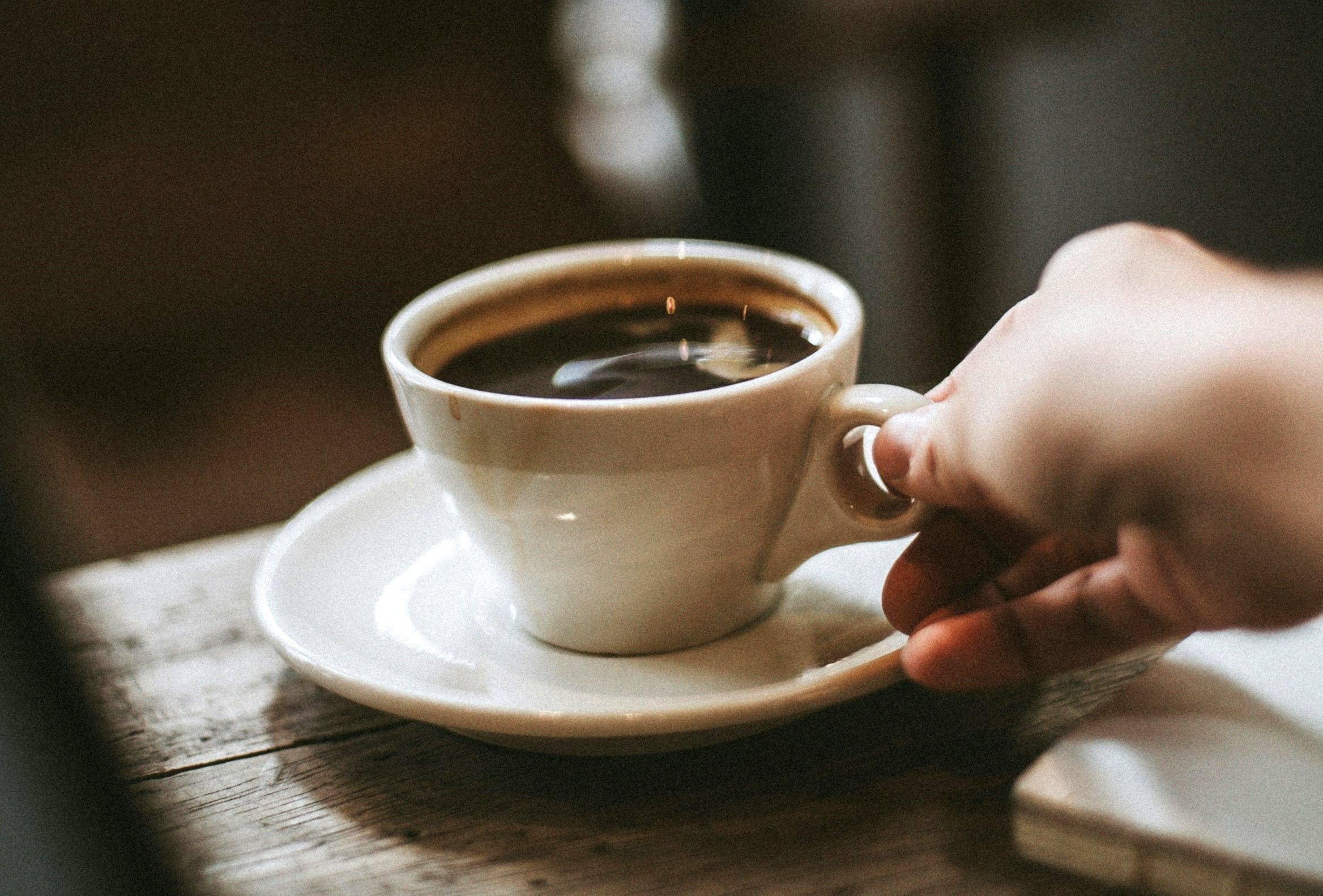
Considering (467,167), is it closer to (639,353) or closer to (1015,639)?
(639,353)

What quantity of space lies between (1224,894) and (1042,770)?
69 millimetres

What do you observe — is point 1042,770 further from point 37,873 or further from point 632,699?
point 37,873

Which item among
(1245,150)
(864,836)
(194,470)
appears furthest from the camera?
(194,470)

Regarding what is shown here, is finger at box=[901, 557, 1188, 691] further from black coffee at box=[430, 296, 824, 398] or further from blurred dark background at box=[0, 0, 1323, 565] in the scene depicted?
blurred dark background at box=[0, 0, 1323, 565]

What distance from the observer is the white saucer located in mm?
Result: 428

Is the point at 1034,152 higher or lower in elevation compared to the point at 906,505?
lower

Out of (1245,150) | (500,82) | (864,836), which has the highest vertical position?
(500,82)

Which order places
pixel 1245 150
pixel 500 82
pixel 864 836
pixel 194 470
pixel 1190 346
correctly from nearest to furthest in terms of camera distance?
pixel 1190 346, pixel 864 836, pixel 1245 150, pixel 194 470, pixel 500 82

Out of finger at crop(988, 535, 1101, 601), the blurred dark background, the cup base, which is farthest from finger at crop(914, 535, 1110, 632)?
the blurred dark background

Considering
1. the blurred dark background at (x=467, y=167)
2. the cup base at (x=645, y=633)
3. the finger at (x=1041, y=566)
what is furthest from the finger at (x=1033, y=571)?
the blurred dark background at (x=467, y=167)

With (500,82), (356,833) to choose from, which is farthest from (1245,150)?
(356,833)

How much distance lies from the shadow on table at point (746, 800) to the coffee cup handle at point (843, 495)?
0.08m

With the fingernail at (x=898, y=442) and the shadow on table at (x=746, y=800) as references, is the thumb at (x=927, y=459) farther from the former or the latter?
the shadow on table at (x=746, y=800)

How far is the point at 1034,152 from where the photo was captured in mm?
2189
